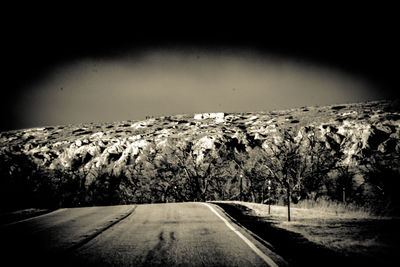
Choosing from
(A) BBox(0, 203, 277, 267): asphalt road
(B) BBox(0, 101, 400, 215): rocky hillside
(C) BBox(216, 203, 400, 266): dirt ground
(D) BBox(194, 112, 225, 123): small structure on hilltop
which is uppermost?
(D) BBox(194, 112, 225, 123): small structure on hilltop

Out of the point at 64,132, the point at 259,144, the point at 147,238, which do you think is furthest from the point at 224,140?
the point at 147,238

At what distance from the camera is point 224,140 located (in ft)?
178

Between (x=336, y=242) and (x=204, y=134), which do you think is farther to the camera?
(x=204, y=134)

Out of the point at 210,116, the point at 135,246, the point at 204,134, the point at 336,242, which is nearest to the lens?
the point at 135,246

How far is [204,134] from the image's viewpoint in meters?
57.4

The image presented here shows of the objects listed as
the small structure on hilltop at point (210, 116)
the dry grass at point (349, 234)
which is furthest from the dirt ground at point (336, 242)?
the small structure on hilltop at point (210, 116)

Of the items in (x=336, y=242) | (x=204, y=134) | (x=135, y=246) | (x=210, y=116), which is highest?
(x=210, y=116)

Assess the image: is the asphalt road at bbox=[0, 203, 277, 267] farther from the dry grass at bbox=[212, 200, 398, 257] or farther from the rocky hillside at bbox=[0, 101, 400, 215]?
the rocky hillside at bbox=[0, 101, 400, 215]

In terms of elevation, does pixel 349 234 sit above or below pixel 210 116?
below

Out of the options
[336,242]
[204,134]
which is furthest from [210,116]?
[336,242]

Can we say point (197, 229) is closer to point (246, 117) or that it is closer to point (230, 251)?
point (230, 251)

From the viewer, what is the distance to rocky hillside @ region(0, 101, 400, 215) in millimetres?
47281

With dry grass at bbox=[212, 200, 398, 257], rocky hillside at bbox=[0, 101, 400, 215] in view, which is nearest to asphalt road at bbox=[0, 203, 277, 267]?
dry grass at bbox=[212, 200, 398, 257]

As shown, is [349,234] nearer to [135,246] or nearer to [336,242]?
[336,242]
